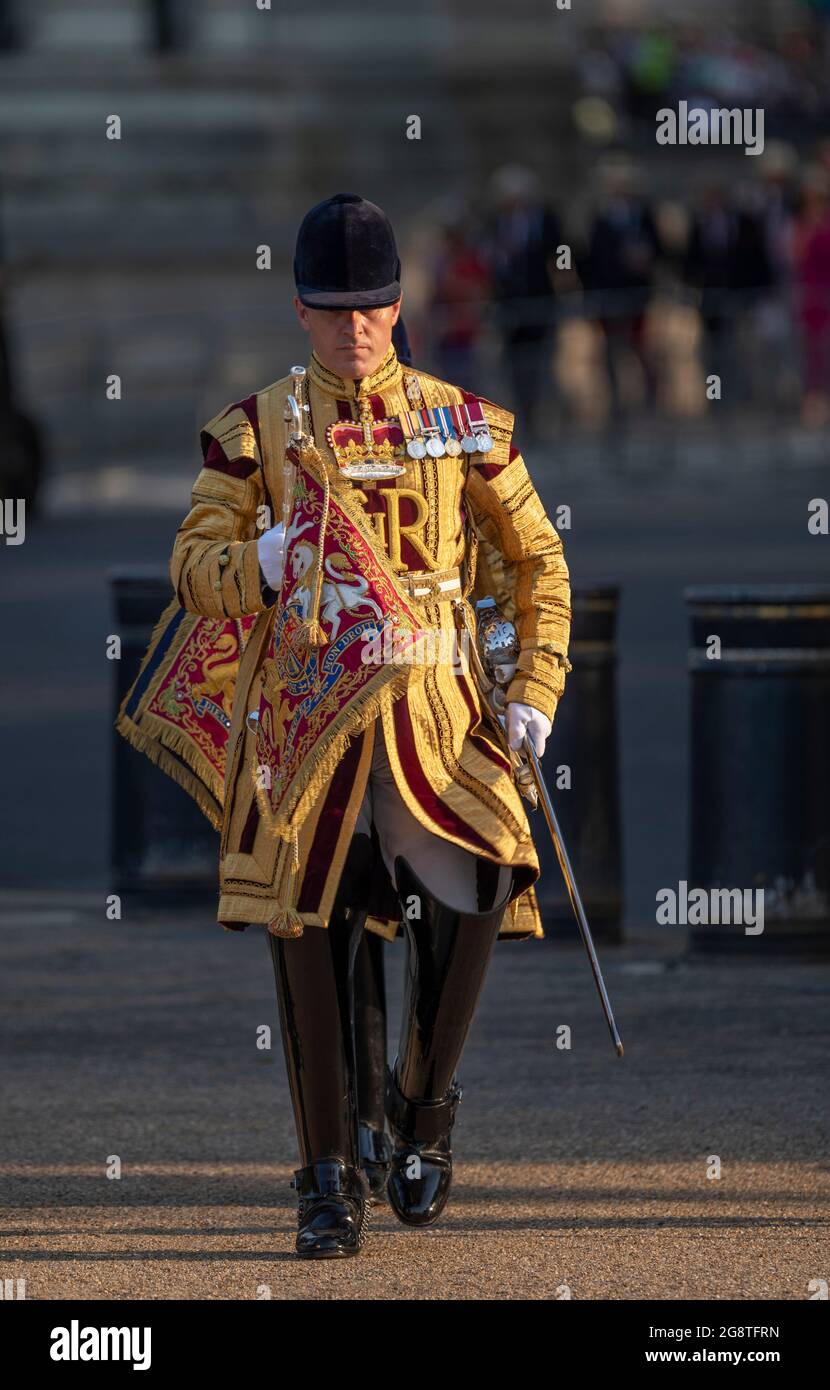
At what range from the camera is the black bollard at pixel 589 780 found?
28.4ft

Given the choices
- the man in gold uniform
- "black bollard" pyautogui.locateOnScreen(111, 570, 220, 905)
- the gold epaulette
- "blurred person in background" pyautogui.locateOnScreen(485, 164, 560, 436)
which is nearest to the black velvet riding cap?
the man in gold uniform

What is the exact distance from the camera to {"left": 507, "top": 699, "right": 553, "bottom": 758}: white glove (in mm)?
5758

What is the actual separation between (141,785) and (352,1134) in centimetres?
353

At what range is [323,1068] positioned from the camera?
5703 mm

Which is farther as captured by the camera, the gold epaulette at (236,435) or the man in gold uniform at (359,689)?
the gold epaulette at (236,435)

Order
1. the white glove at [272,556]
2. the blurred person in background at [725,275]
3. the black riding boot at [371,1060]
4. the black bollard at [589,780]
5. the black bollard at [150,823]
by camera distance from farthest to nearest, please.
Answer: the blurred person in background at [725,275]
the black bollard at [150,823]
the black bollard at [589,780]
the black riding boot at [371,1060]
the white glove at [272,556]

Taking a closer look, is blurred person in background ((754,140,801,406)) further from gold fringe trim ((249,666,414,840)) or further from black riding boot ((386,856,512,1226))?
gold fringe trim ((249,666,414,840))

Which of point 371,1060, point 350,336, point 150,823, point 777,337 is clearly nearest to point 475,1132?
point 371,1060

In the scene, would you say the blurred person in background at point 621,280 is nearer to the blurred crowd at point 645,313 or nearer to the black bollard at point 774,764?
the blurred crowd at point 645,313

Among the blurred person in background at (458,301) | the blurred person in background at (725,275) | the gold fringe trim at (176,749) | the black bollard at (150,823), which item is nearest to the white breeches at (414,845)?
the gold fringe trim at (176,749)

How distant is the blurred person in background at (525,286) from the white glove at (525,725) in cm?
1635

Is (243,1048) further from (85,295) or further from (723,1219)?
(85,295)

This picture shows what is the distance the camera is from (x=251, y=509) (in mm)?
5773

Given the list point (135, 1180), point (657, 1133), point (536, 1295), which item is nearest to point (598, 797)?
point (657, 1133)
